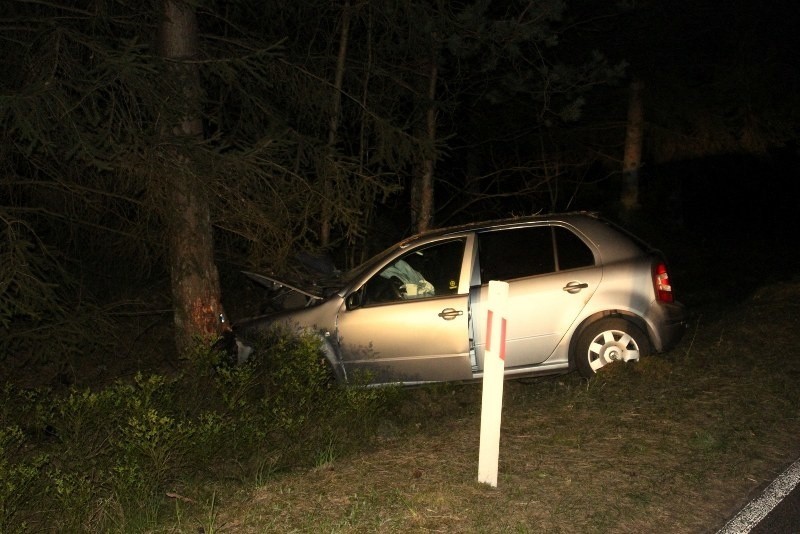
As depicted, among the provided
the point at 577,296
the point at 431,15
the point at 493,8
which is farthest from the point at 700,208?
the point at 577,296

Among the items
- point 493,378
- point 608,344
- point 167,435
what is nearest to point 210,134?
point 608,344

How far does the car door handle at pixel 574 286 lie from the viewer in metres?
8.22

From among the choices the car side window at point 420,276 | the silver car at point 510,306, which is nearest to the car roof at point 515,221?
the silver car at point 510,306

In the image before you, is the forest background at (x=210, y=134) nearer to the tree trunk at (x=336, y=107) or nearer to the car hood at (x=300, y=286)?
the tree trunk at (x=336, y=107)

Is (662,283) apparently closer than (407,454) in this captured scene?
No

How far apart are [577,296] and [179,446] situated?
3852 mm

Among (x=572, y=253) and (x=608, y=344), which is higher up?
(x=572, y=253)

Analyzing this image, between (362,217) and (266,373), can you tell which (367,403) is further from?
(362,217)

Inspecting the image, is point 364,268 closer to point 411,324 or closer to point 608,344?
point 411,324

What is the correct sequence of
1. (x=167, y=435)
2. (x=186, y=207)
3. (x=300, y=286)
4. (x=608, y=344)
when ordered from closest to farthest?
(x=167, y=435)
(x=608, y=344)
(x=300, y=286)
(x=186, y=207)

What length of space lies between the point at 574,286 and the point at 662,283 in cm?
86

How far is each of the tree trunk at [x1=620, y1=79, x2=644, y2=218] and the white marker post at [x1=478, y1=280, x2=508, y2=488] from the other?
1581 cm

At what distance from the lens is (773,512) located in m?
5.16

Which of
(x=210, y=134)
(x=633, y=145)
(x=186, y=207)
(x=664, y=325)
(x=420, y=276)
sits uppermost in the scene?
(x=210, y=134)
